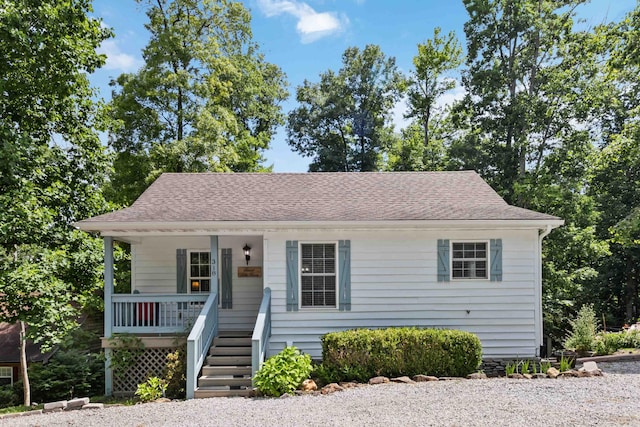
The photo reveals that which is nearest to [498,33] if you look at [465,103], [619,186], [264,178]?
[465,103]

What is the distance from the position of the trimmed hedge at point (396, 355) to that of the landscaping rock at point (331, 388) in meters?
0.46

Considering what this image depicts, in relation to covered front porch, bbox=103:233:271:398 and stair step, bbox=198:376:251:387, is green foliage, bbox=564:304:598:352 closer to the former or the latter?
covered front porch, bbox=103:233:271:398

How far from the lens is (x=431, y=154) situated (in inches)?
870

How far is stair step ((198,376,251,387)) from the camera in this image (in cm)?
777

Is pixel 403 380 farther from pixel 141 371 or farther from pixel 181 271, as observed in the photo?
pixel 181 271

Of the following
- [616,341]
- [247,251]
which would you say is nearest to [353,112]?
[247,251]

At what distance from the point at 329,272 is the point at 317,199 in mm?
2010

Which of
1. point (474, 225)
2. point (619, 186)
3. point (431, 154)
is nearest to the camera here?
point (474, 225)

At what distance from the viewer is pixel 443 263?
936cm

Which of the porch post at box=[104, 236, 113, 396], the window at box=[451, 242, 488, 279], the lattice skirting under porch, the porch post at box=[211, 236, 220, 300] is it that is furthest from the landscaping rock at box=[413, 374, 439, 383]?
the porch post at box=[104, 236, 113, 396]

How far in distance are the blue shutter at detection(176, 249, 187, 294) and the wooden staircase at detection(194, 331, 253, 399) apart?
6.13 ft

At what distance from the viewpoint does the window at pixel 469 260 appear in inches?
372

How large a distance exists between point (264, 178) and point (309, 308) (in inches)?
178

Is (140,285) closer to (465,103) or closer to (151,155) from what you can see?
(151,155)
